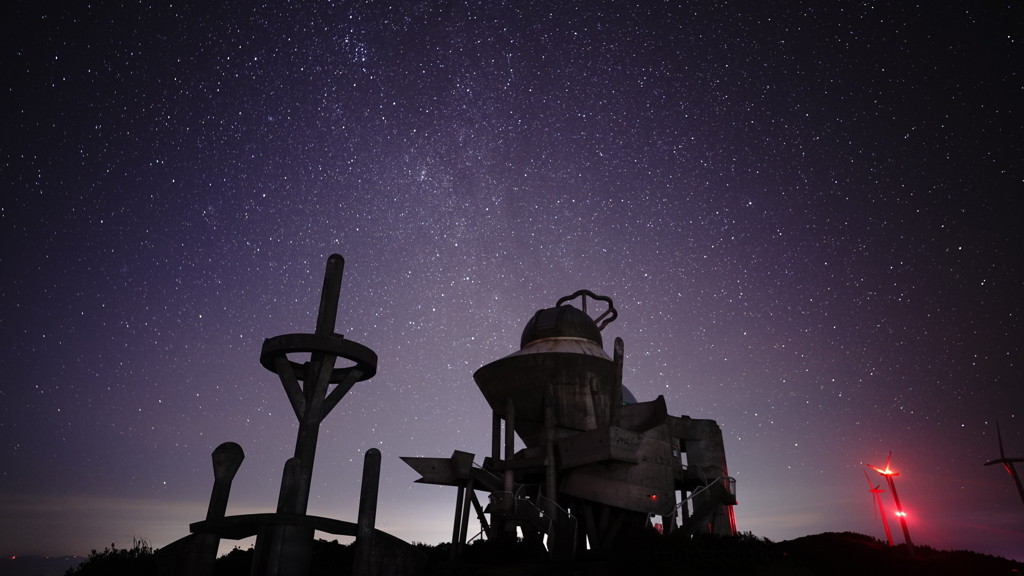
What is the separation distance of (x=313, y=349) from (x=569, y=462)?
1597 cm

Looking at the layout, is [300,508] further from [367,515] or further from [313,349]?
[313,349]

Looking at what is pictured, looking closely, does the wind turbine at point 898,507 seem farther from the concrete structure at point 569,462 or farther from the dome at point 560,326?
the dome at point 560,326

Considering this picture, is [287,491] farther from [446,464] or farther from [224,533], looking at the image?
[446,464]

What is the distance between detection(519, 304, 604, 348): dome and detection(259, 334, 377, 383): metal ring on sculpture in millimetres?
14352

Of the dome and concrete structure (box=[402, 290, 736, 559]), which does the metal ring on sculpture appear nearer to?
concrete structure (box=[402, 290, 736, 559])

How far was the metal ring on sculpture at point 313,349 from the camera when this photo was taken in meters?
26.5

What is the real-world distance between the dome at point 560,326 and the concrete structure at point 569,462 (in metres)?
0.09

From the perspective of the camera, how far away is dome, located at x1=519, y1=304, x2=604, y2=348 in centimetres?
3903

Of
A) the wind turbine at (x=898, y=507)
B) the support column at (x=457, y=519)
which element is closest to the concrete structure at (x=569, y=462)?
the support column at (x=457, y=519)

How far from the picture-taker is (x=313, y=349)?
26422 mm

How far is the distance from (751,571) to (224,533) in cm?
2218

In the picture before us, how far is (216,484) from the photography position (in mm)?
23344

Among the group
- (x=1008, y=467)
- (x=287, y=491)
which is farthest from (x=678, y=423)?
(x=287, y=491)

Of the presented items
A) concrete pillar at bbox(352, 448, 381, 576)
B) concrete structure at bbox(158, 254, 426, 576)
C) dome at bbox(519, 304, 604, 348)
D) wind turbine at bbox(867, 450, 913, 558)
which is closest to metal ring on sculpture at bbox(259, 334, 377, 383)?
concrete structure at bbox(158, 254, 426, 576)
